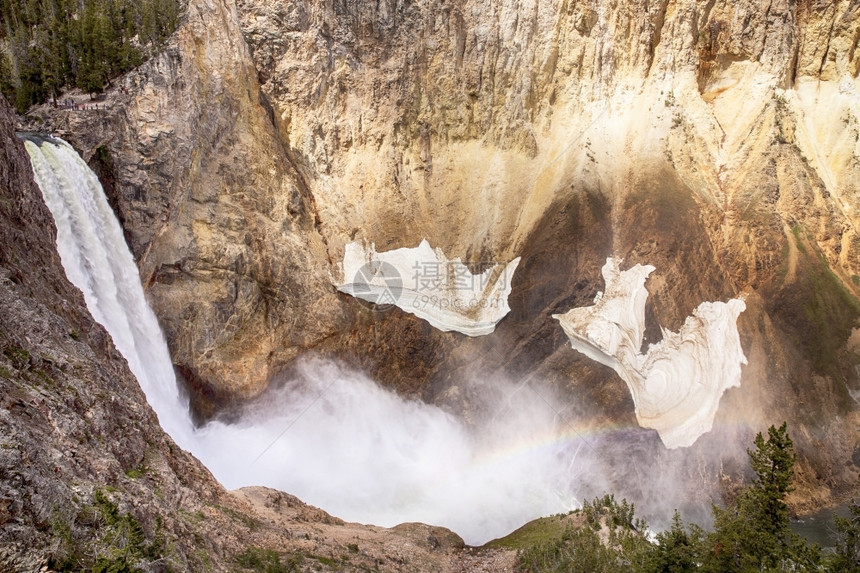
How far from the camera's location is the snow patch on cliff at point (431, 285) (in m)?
24.9

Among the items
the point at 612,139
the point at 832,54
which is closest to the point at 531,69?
the point at 612,139

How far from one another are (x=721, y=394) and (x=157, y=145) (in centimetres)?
2040

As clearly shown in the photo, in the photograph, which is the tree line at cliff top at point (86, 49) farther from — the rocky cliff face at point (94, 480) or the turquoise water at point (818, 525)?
the turquoise water at point (818, 525)

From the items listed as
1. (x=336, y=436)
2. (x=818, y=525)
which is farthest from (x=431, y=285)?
(x=818, y=525)

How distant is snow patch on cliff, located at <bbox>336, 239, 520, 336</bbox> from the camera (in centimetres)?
2491

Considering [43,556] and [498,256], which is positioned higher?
[43,556]

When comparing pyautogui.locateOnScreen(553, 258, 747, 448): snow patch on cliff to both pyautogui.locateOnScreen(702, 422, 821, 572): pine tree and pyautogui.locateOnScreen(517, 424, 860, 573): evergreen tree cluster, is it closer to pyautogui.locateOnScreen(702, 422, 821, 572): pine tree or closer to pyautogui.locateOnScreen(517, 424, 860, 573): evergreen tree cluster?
pyautogui.locateOnScreen(517, 424, 860, 573): evergreen tree cluster

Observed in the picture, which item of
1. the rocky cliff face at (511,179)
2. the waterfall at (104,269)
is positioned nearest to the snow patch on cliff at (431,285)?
the rocky cliff face at (511,179)

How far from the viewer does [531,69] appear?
26062 mm

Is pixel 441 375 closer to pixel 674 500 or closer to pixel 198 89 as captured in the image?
pixel 674 500

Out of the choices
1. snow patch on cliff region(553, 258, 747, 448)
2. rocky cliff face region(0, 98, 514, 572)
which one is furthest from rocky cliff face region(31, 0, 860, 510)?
rocky cliff face region(0, 98, 514, 572)

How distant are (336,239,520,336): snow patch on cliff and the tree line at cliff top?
416 inches

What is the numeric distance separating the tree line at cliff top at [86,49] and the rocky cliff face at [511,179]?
192 centimetres

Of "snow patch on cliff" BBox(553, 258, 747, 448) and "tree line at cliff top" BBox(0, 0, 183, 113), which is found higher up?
"tree line at cliff top" BBox(0, 0, 183, 113)
